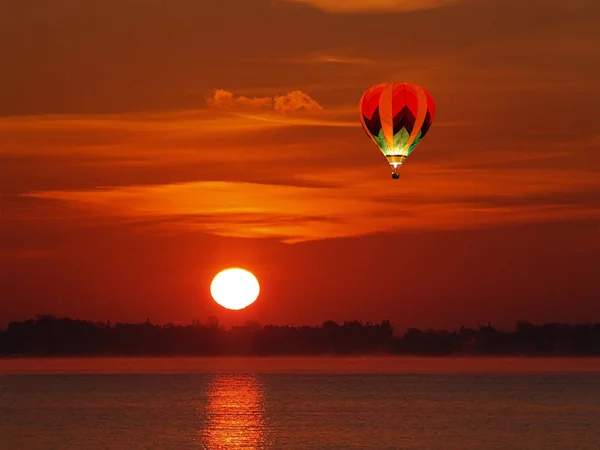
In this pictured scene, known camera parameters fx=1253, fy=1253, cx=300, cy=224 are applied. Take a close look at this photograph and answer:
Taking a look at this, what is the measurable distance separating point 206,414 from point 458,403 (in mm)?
29690

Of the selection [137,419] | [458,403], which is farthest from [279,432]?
[458,403]

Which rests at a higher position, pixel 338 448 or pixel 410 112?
pixel 410 112

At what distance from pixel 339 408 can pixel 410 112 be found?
4827 cm

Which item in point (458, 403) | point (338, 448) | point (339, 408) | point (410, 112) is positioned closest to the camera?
point (410, 112)

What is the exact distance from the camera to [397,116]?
208 feet

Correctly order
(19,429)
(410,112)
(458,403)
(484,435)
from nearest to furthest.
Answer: (410,112)
(484,435)
(19,429)
(458,403)

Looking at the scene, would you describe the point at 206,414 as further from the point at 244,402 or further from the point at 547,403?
the point at 547,403

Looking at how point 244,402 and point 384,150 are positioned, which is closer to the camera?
point 384,150

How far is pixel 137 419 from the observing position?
93.9 metres

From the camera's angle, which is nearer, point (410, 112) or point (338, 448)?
point (410, 112)

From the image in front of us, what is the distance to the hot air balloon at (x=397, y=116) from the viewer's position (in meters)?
63.4

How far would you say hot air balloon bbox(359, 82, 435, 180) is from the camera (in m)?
63.4

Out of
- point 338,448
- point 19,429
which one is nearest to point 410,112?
point 338,448

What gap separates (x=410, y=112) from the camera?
63.4m
